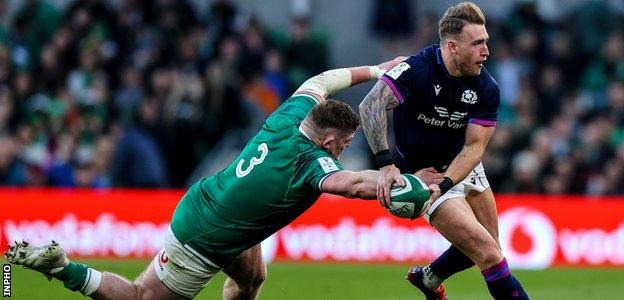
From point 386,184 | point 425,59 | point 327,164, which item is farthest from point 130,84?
point 386,184

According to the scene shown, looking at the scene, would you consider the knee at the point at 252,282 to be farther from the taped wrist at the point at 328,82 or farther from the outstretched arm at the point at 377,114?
the taped wrist at the point at 328,82

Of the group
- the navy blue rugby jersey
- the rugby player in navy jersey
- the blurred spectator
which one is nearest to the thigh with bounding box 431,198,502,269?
the rugby player in navy jersey

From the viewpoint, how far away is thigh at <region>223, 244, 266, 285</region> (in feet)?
32.9

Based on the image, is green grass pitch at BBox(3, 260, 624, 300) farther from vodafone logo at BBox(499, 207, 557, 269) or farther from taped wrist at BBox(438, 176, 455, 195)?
taped wrist at BBox(438, 176, 455, 195)

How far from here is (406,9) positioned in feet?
72.0

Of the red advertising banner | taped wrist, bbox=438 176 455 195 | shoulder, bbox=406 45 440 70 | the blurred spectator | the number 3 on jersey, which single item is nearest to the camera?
the number 3 on jersey

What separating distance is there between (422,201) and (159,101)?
11.2m

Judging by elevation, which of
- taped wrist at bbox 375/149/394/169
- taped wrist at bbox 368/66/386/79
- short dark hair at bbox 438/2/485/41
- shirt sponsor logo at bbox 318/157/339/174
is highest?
short dark hair at bbox 438/2/485/41

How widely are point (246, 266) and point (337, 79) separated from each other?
1.66 meters

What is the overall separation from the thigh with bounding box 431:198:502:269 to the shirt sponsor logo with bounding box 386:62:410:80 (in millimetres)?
1087

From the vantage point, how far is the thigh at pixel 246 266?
1004cm

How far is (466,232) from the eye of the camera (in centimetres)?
1029

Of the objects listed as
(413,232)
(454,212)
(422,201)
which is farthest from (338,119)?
(413,232)

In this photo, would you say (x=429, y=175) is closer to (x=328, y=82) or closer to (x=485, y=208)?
(x=485, y=208)
